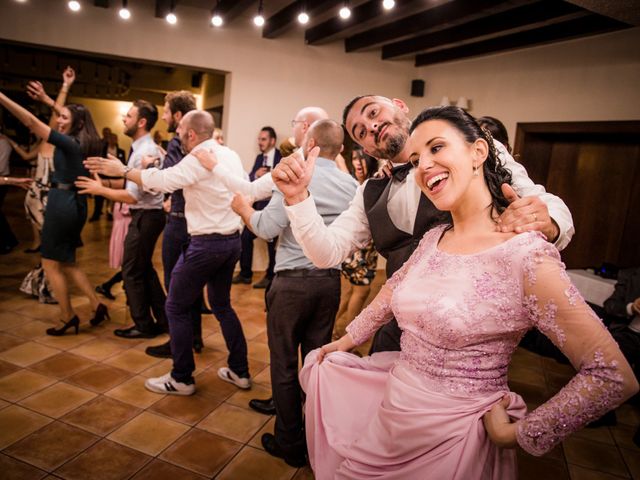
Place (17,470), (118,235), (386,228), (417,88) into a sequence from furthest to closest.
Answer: (417,88) → (118,235) → (17,470) → (386,228)

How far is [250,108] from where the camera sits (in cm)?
562

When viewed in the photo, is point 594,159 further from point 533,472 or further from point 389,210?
point 389,210

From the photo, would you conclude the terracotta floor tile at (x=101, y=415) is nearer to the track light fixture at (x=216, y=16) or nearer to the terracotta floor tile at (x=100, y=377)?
the terracotta floor tile at (x=100, y=377)

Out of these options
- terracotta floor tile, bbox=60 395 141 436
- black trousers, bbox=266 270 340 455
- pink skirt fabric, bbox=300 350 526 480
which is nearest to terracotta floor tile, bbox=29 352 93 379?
terracotta floor tile, bbox=60 395 141 436

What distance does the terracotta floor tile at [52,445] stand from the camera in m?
2.05

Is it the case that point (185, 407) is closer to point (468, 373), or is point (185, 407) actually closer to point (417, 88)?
point (468, 373)

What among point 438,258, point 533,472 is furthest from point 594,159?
point 438,258

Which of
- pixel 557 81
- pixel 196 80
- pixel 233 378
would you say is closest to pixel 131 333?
pixel 233 378

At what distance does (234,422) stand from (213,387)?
1.40ft

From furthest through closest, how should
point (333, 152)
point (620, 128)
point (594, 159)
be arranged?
point (594, 159) → point (620, 128) → point (333, 152)

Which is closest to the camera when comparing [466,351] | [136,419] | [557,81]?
[466,351]

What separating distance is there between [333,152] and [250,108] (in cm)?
381

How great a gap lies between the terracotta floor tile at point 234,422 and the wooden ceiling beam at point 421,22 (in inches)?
147

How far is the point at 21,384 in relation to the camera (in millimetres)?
2674
